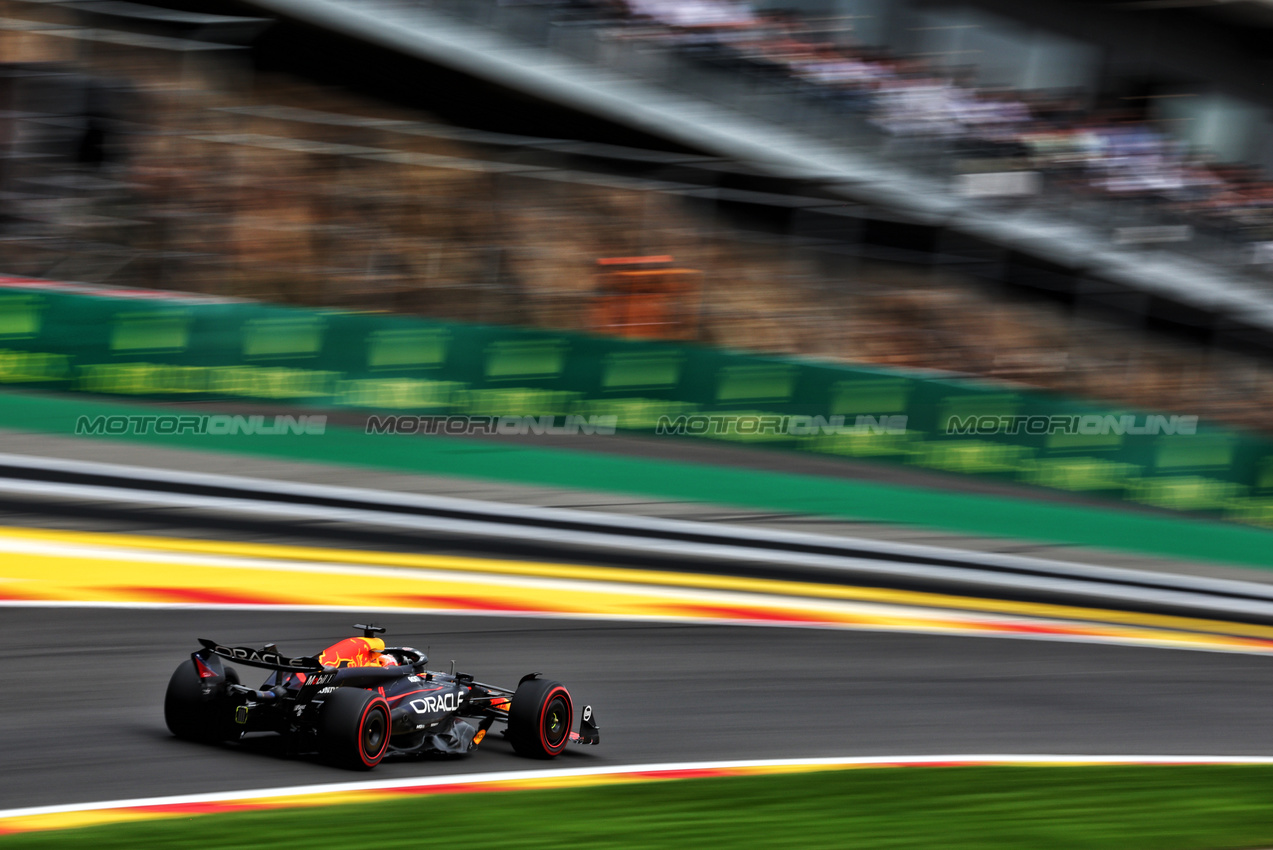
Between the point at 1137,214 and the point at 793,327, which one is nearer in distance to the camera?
the point at 793,327

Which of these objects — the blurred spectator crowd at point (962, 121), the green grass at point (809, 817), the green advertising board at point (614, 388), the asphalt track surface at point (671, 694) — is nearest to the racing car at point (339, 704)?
the asphalt track surface at point (671, 694)

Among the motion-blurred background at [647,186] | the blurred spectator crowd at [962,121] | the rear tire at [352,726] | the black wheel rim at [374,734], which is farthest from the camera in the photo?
the blurred spectator crowd at [962,121]

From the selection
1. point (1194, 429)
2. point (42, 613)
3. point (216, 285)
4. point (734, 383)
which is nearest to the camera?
point (42, 613)

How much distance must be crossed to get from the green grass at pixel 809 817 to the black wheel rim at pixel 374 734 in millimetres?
258

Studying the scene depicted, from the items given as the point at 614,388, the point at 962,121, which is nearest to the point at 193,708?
the point at 614,388

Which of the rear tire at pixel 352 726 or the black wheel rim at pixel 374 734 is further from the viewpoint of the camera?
the black wheel rim at pixel 374 734

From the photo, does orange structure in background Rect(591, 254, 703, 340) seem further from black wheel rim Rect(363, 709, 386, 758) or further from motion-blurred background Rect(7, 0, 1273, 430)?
black wheel rim Rect(363, 709, 386, 758)

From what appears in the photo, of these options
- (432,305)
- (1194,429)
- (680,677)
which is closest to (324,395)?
(432,305)

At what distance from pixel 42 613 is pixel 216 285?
4066 millimetres

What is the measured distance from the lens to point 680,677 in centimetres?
835

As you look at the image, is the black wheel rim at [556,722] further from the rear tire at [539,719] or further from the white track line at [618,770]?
the white track line at [618,770]

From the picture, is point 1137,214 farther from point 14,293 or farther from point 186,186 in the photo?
point 14,293

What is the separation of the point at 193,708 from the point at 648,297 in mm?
7215

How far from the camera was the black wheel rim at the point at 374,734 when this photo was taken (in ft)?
18.3
